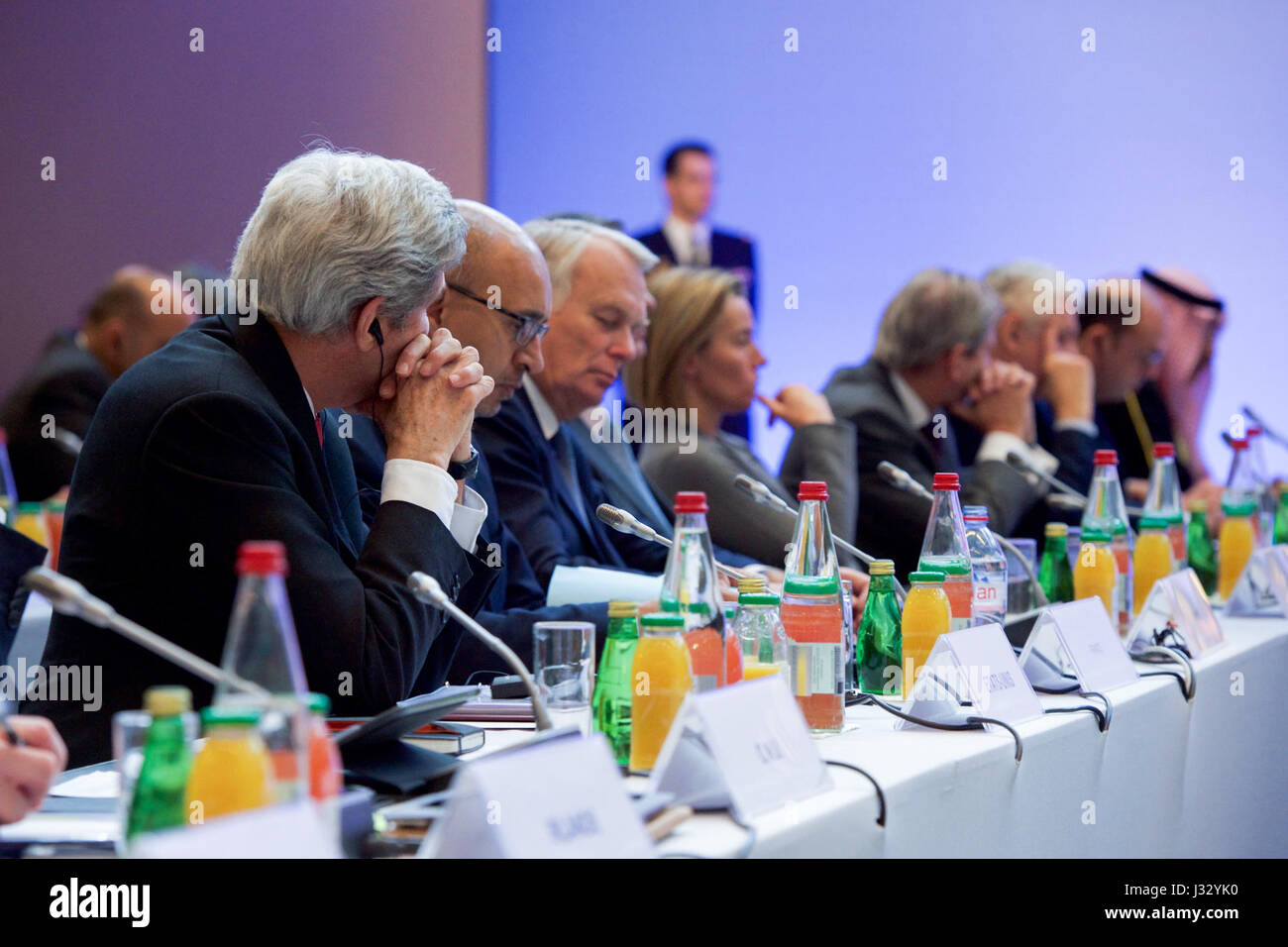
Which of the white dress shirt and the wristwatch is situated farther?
the wristwatch

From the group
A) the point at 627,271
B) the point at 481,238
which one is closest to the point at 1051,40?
the point at 627,271

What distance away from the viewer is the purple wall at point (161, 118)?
457 cm

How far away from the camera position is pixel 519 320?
2189 millimetres

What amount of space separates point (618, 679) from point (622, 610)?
65mm

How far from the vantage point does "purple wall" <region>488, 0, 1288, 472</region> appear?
16.2 ft

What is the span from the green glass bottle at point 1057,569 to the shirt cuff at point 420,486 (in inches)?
46.3

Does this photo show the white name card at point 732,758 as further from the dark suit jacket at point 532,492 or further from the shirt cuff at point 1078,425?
the shirt cuff at point 1078,425

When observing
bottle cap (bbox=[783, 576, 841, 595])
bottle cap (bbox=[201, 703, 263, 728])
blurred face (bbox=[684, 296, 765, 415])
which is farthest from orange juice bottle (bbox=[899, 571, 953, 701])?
blurred face (bbox=[684, 296, 765, 415])

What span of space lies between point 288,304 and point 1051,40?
4.06m

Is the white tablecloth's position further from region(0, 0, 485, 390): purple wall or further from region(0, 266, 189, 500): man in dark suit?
region(0, 0, 485, 390): purple wall

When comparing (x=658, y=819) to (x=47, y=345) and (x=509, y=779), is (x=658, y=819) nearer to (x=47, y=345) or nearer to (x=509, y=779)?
(x=509, y=779)

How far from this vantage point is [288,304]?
1607 millimetres

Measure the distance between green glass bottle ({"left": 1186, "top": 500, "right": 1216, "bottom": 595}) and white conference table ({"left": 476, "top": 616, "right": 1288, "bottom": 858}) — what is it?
0.36 meters
